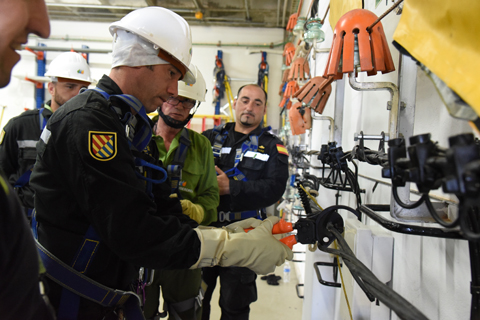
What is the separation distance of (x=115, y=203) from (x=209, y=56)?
257 inches

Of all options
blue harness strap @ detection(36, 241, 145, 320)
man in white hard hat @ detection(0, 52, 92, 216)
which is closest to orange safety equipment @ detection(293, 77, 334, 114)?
blue harness strap @ detection(36, 241, 145, 320)

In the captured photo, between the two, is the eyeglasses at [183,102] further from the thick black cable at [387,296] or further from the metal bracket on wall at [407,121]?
the thick black cable at [387,296]

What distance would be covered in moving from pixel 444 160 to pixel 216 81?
21.3ft

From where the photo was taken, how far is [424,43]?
0.50 metres

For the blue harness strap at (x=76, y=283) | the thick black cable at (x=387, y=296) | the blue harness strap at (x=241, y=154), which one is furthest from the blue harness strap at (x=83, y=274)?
the blue harness strap at (x=241, y=154)

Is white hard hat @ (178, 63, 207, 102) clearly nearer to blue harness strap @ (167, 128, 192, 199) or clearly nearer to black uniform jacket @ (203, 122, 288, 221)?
blue harness strap @ (167, 128, 192, 199)

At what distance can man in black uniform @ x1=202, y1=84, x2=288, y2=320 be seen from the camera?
1.96 meters

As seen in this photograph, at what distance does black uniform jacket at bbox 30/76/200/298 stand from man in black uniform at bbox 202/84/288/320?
111 centimetres

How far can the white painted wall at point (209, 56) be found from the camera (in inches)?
267

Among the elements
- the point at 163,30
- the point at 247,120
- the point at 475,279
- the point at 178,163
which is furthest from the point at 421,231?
the point at 247,120

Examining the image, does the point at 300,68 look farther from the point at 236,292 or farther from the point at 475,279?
the point at 475,279

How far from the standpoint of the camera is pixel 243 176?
7.79 feet

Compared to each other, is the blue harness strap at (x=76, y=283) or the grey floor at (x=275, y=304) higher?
the blue harness strap at (x=76, y=283)

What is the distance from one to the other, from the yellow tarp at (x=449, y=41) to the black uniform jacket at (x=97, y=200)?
79 cm
